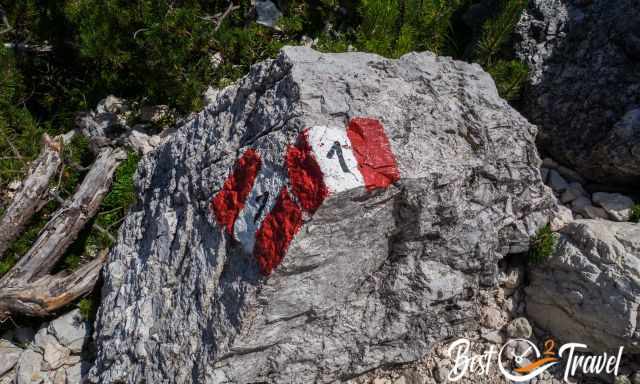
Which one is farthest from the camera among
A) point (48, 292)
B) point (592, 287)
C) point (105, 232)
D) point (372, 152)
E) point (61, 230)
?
point (105, 232)

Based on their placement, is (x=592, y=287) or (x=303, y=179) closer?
(x=303, y=179)

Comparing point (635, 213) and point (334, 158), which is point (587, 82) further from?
point (334, 158)

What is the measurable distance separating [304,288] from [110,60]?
10.3 ft

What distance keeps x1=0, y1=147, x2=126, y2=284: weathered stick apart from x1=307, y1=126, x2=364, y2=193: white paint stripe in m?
2.47

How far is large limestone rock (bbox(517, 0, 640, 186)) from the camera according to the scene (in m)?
4.01

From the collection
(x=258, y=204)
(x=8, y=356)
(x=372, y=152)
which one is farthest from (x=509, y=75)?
(x=8, y=356)

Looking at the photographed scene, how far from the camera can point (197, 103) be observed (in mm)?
4664

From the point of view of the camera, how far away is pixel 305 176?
2512 mm

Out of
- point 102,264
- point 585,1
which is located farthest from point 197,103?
point 585,1

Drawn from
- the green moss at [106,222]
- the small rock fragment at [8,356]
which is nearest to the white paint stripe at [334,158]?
the green moss at [106,222]

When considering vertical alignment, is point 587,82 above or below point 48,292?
above

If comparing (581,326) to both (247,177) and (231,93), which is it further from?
(231,93)

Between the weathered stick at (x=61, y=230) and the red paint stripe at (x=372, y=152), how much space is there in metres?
2.61

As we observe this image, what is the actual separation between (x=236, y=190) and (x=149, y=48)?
2082 mm
